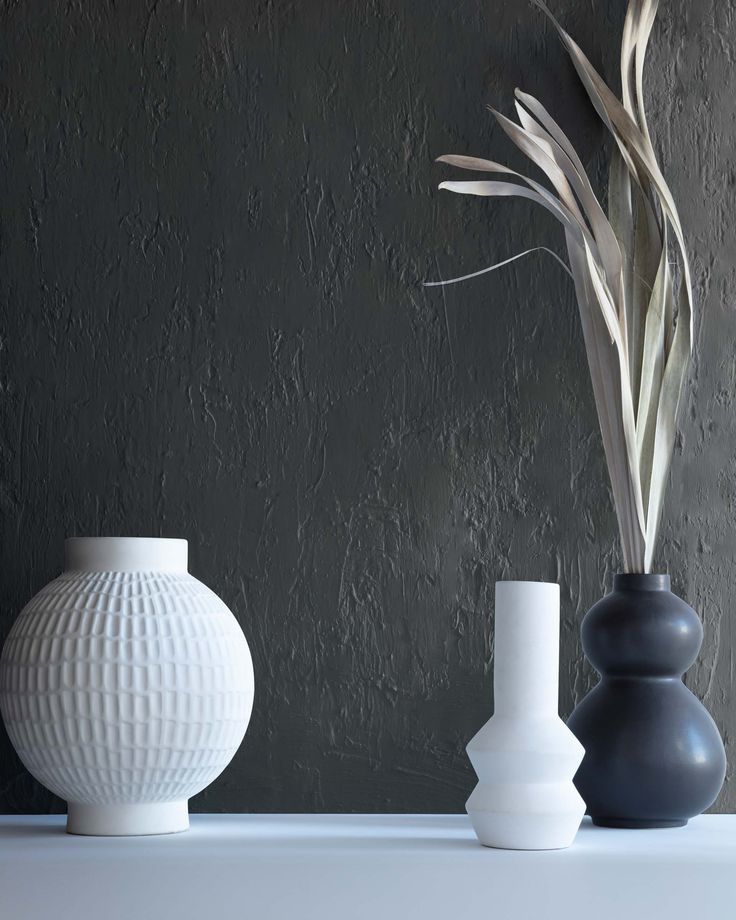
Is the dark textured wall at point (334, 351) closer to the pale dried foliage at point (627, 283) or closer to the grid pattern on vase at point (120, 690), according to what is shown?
the pale dried foliage at point (627, 283)

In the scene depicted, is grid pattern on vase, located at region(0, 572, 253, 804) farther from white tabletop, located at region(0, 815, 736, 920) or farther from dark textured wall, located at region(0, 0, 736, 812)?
dark textured wall, located at region(0, 0, 736, 812)

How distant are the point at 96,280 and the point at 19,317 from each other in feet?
0.34

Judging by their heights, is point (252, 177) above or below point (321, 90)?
below

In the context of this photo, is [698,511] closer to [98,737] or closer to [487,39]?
[487,39]

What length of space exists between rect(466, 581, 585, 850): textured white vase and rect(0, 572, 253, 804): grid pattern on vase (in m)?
0.25

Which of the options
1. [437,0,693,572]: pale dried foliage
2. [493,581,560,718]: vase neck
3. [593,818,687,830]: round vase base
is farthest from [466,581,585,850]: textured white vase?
[437,0,693,572]: pale dried foliage

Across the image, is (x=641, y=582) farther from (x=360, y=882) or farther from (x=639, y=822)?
(x=360, y=882)

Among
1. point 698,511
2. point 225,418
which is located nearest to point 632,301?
point 698,511

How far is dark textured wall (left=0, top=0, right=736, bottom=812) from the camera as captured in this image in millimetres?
1315

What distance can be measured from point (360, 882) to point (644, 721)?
13.8 inches

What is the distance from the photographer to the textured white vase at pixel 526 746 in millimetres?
1001

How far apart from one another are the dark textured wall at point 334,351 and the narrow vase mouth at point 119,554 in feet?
0.66

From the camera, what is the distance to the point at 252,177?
137 cm

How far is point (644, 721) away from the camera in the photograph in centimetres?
112
